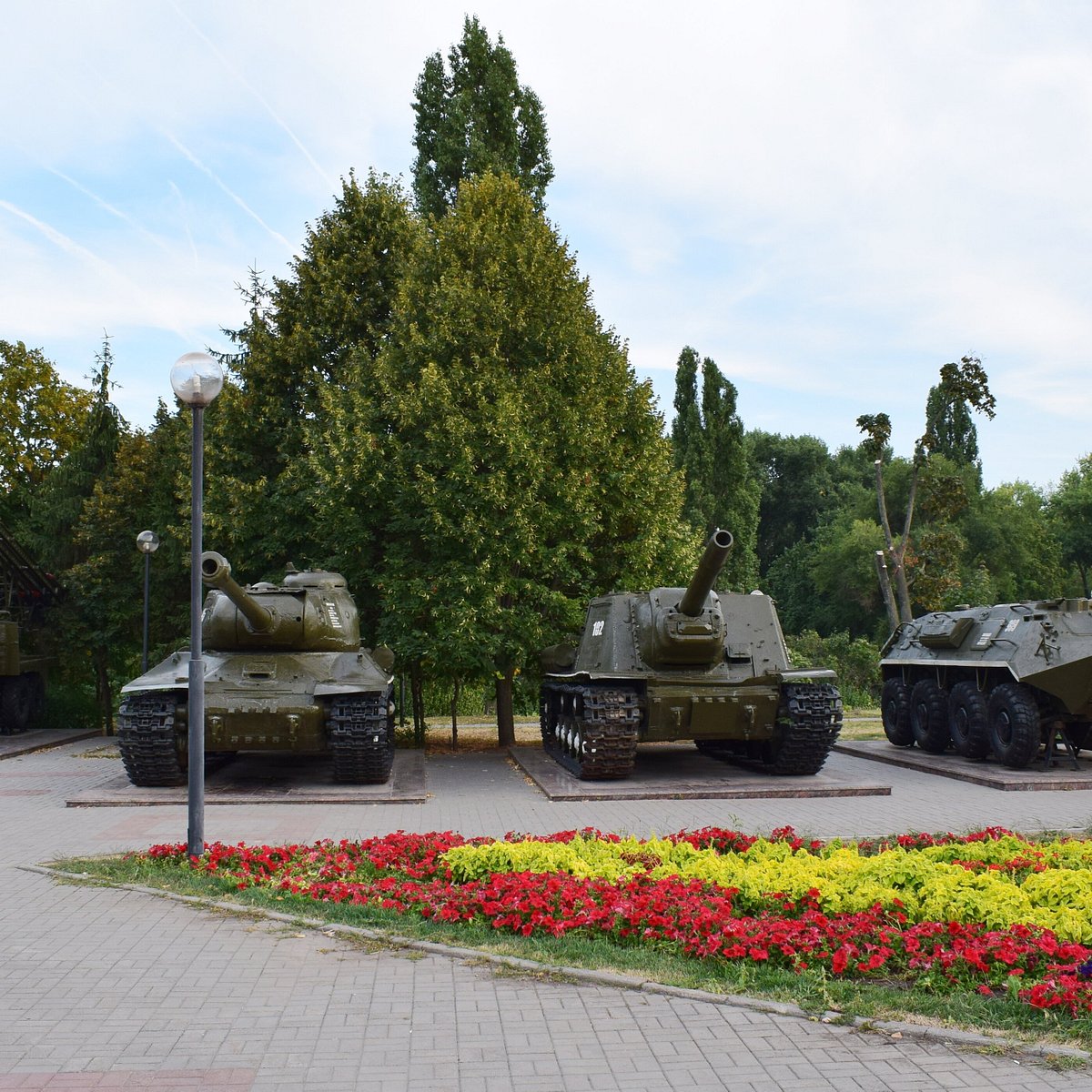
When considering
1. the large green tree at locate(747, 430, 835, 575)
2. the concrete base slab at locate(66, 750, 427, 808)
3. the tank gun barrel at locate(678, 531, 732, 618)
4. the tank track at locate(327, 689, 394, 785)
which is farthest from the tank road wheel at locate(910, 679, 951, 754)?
the large green tree at locate(747, 430, 835, 575)

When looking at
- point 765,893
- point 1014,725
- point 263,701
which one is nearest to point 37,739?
point 263,701

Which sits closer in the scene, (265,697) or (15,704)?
(265,697)

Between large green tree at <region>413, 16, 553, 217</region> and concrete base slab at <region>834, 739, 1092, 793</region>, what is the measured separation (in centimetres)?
Result: 1510

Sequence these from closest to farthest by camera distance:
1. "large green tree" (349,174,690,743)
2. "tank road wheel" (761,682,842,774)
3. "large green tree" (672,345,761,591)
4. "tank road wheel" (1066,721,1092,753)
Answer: "tank road wheel" (761,682,842,774) → "tank road wheel" (1066,721,1092,753) → "large green tree" (349,174,690,743) → "large green tree" (672,345,761,591)

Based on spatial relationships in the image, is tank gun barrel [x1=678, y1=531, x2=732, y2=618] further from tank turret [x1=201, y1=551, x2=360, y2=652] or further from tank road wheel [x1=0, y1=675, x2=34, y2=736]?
tank road wheel [x1=0, y1=675, x2=34, y2=736]

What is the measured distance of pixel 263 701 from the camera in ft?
46.6

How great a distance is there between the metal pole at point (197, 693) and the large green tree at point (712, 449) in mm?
32525

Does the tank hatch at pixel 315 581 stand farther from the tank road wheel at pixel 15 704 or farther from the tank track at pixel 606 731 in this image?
the tank road wheel at pixel 15 704

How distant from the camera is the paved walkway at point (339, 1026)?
4.75 metres

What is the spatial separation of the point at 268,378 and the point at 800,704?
13.0 m

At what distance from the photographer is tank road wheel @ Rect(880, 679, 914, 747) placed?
1947cm

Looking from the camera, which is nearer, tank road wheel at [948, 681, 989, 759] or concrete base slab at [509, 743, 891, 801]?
concrete base slab at [509, 743, 891, 801]

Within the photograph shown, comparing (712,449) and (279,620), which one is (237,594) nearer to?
(279,620)

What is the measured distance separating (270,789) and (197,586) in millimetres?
6017
